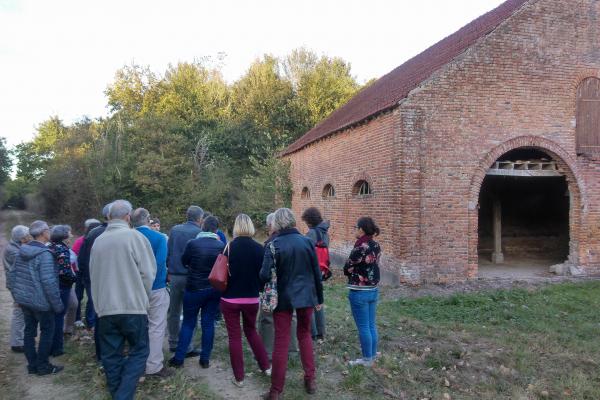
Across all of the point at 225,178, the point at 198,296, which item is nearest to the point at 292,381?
the point at 198,296

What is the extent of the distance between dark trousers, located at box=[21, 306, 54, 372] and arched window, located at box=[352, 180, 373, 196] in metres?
9.01

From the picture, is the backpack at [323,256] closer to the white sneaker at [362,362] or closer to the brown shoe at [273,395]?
the white sneaker at [362,362]

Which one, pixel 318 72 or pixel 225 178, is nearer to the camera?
pixel 225 178

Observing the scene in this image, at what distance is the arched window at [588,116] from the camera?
11.5m

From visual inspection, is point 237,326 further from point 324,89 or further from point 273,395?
point 324,89

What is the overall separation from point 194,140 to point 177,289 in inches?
885

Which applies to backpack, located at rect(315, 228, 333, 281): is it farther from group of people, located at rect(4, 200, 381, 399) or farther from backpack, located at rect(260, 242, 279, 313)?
backpack, located at rect(260, 242, 279, 313)

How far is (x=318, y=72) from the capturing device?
3272 cm

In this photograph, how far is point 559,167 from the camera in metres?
11.6

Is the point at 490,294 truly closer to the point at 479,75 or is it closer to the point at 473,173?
the point at 473,173

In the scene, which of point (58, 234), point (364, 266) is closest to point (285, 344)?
point (364, 266)

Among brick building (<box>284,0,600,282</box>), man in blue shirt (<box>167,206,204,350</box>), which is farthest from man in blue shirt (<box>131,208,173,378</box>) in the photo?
brick building (<box>284,0,600,282</box>)

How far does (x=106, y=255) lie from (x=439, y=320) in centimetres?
579

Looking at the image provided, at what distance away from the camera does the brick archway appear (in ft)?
35.0
